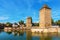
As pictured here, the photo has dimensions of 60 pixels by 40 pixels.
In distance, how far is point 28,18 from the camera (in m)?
97.6

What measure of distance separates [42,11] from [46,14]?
8.07 ft

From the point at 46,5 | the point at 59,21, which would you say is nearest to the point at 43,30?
the point at 46,5

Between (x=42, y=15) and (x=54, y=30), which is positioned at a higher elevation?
(x=42, y=15)

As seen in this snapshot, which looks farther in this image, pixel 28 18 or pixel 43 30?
pixel 28 18

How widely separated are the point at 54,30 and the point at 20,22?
75987 mm

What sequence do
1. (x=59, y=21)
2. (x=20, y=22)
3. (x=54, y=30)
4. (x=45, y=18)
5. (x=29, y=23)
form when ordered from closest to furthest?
1. (x=54, y=30)
2. (x=45, y=18)
3. (x=59, y=21)
4. (x=29, y=23)
5. (x=20, y=22)

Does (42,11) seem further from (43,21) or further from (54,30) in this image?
(54,30)

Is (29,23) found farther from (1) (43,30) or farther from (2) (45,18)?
(1) (43,30)

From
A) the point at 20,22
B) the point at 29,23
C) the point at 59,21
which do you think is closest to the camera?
the point at 59,21

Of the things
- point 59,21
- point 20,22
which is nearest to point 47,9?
point 59,21

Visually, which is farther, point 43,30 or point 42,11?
point 42,11

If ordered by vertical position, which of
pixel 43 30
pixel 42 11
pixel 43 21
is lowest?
pixel 43 30

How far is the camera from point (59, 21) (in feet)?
282

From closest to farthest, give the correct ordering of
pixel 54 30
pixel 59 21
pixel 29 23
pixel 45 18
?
1. pixel 54 30
2. pixel 45 18
3. pixel 59 21
4. pixel 29 23
